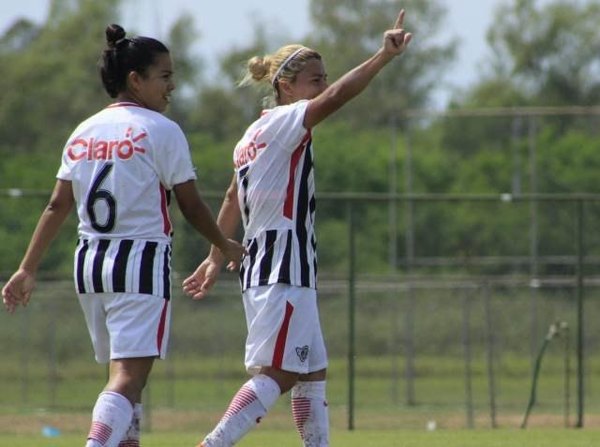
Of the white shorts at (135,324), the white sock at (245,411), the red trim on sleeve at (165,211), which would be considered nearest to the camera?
the white shorts at (135,324)

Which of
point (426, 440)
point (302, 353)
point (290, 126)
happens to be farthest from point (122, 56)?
point (426, 440)

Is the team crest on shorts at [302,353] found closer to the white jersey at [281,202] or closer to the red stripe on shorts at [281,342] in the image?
the red stripe on shorts at [281,342]

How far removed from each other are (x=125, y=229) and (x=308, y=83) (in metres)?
1.24

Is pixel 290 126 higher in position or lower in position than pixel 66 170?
higher

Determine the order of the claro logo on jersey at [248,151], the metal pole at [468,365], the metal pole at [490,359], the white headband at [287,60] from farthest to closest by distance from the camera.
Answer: the metal pole at [468,365] → the metal pole at [490,359] → the white headband at [287,60] → the claro logo on jersey at [248,151]

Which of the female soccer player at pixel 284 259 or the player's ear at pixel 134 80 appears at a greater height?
the player's ear at pixel 134 80

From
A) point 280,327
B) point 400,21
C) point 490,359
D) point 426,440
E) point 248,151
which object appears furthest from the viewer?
point 490,359

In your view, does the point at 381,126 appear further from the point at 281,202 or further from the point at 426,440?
the point at 281,202

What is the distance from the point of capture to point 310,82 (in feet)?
25.1

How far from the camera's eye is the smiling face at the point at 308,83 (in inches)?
300

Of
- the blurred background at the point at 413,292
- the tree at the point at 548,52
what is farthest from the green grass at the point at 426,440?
the tree at the point at 548,52

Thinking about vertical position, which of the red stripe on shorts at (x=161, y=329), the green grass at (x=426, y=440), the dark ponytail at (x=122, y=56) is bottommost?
the green grass at (x=426, y=440)

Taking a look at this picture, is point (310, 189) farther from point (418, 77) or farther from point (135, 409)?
point (418, 77)

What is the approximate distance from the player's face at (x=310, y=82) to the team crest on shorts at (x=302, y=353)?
1.16 m
